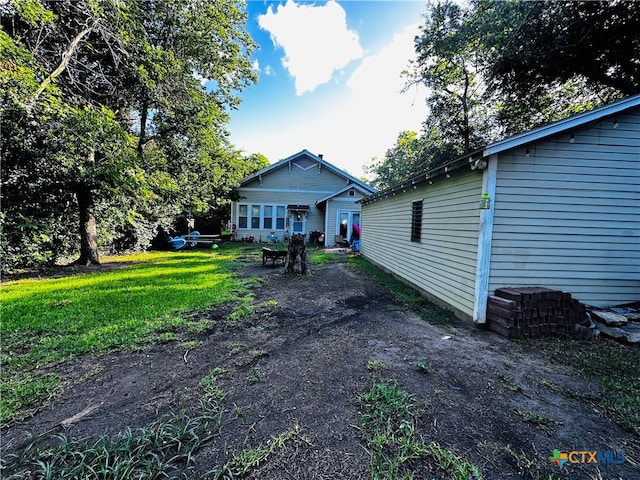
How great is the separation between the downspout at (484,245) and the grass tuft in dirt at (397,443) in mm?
2539

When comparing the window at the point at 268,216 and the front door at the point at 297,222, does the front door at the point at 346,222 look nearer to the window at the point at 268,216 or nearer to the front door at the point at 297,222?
the front door at the point at 297,222

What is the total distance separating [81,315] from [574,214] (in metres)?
8.59

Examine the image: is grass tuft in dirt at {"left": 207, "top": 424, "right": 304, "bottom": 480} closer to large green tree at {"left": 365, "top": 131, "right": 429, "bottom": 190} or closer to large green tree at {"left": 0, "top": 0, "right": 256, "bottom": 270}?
large green tree at {"left": 0, "top": 0, "right": 256, "bottom": 270}

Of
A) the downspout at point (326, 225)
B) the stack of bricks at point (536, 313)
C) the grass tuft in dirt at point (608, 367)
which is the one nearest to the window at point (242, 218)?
the downspout at point (326, 225)

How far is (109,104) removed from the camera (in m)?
9.73

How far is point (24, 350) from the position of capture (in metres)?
3.16

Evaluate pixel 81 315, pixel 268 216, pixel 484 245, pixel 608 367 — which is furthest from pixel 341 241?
pixel 608 367

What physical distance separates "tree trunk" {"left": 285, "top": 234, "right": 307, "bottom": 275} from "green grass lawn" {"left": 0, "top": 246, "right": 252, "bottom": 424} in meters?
1.75

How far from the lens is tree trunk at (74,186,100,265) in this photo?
29.0ft

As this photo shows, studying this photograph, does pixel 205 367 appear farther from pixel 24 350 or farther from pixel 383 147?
pixel 383 147

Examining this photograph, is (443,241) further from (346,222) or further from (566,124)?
(346,222)

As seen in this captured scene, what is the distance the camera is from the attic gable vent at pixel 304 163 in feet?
61.4

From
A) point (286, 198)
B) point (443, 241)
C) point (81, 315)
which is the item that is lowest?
point (81, 315)

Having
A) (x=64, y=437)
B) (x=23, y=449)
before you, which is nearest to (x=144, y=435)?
(x=64, y=437)
